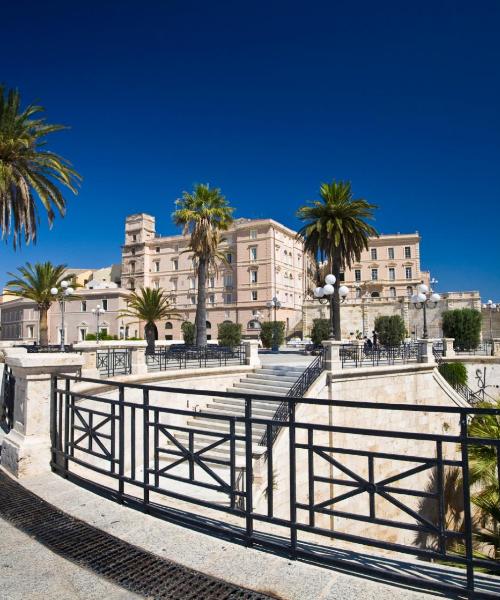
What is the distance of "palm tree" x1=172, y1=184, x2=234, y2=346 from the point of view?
29.8 meters

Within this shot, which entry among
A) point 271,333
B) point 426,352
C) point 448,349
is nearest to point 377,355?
point 426,352

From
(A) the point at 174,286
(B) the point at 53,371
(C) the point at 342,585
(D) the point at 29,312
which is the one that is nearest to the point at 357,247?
(B) the point at 53,371

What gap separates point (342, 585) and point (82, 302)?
211 feet

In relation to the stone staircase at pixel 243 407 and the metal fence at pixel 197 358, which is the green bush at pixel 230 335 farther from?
the stone staircase at pixel 243 407

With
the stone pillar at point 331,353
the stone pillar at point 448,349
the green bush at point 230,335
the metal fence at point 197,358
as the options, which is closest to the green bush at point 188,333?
the green bush at point 230,335

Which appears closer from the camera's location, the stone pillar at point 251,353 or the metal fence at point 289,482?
the metal fence at point 289,482

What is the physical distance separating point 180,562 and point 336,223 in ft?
87.2

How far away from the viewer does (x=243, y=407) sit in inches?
647

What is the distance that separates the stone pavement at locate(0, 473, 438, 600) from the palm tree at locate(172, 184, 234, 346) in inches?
999

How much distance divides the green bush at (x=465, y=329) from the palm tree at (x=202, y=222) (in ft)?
63.3

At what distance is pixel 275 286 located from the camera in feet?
199

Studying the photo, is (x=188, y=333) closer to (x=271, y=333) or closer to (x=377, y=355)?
(x=271, y=333)

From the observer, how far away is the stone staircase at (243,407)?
14.8 meters

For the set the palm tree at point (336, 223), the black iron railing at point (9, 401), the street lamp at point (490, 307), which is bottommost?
the black iron railing at point (9, 401)
